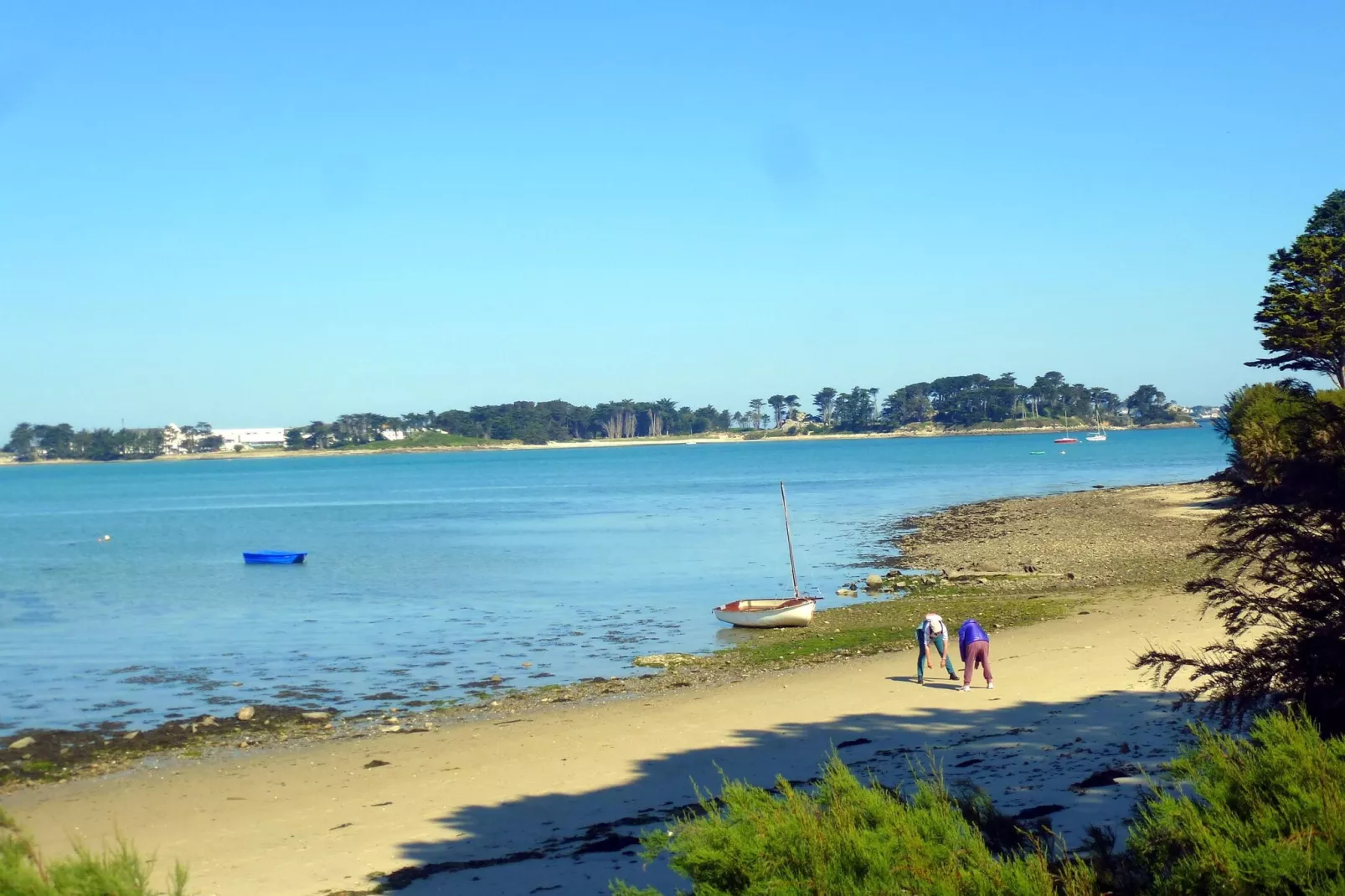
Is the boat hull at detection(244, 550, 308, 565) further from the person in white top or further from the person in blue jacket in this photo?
the person in blue jacket

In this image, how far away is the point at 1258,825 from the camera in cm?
572

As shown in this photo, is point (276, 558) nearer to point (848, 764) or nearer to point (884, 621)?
point (884, 621)

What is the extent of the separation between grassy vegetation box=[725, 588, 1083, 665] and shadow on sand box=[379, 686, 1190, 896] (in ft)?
22.5

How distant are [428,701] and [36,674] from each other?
35.1 feet

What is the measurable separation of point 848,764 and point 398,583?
3212 centimetres

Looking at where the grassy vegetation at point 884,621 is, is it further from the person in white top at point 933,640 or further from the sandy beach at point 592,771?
the person in white top at point 933,640

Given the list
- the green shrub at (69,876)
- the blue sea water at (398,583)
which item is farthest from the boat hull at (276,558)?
the green shrub at (69,876)

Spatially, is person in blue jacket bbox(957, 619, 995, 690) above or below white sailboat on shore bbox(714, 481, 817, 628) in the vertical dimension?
above

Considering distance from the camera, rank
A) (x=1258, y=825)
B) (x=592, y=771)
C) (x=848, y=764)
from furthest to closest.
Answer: (x=592, y=771) → (x=848, y=764) → (x=1258, y=825)

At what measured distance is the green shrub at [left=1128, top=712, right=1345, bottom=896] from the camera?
5.30 meters

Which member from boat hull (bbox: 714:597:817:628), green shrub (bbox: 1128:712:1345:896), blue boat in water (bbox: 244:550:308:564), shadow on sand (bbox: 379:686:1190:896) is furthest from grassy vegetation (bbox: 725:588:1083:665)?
blue boat in water (bbox: 244:550:308:564)

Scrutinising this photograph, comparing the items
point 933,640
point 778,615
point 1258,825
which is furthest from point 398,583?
point 1258,825

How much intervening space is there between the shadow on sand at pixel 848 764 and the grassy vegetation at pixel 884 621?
22.5 ft

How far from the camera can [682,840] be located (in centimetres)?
619
